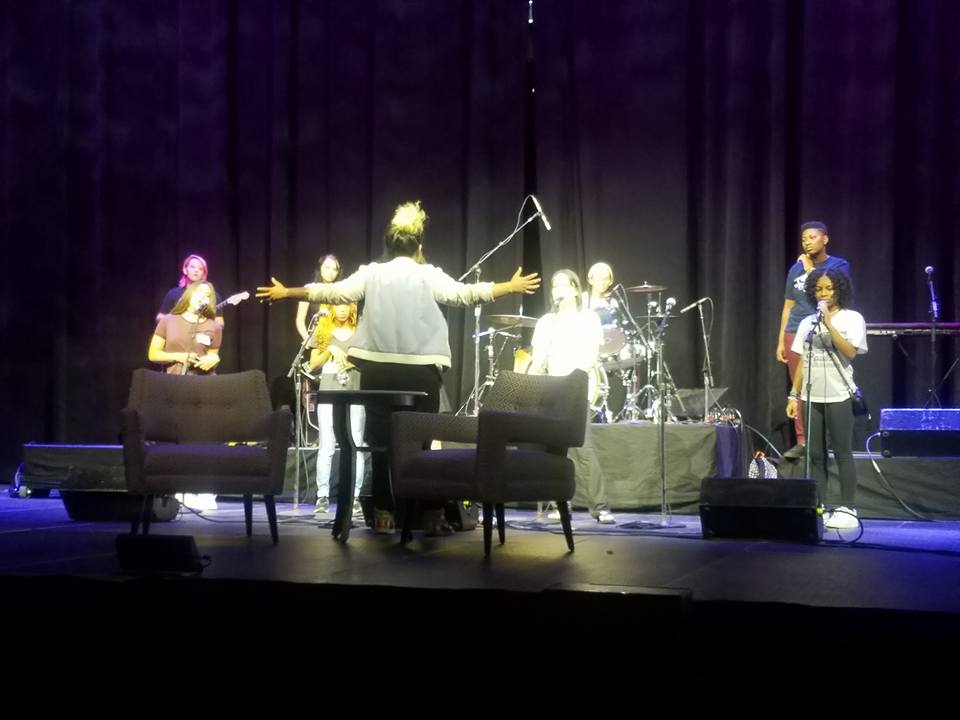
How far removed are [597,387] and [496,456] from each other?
7.49 ft

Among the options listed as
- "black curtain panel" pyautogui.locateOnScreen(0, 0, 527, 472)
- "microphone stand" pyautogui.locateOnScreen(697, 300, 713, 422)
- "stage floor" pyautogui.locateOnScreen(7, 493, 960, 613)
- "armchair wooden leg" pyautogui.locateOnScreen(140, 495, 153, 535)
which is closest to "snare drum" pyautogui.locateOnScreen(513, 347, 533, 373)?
"microphone stand" pyautogui.locateOnScreen(697, 300, 713, 422)

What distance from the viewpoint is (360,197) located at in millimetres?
9289

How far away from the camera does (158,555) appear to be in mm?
3600

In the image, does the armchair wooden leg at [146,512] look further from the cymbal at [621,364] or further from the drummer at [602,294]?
the drummer at [602,294]

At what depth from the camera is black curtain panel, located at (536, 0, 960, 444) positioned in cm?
773

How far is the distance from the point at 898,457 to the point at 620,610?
422 centimetres

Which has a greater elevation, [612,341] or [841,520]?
[612,341]

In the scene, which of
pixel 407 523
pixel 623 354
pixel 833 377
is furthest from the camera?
pixel 623 354

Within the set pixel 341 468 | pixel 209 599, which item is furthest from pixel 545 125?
pixel 209 599

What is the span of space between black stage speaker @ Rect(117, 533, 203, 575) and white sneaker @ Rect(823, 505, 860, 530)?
338 centimetres

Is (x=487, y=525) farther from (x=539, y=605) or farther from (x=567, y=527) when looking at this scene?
(x=539, y=605)

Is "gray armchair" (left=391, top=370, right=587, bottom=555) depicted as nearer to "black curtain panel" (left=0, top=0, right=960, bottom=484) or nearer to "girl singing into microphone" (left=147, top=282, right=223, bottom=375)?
"girl singing into microphone" (left=147, top=282, right=223, bottom=375)

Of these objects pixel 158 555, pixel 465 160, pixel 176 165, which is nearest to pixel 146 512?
pixel 158 555

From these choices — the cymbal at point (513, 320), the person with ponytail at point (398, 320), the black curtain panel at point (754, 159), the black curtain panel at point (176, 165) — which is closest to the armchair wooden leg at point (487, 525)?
the person with ponytail at point (398, 320)
